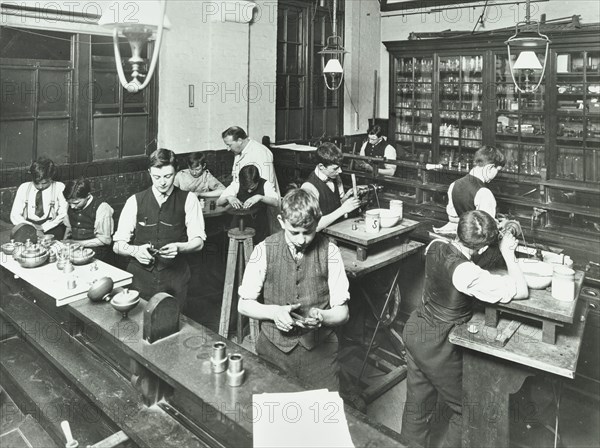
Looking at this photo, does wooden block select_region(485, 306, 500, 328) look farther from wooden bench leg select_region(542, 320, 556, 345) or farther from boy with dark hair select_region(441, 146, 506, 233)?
boy with dark hair select_region(441, 146, 506, 233)

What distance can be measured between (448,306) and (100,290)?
1.83 meters

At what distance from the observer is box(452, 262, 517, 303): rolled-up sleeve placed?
8.87ft

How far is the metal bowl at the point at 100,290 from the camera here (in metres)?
2.53

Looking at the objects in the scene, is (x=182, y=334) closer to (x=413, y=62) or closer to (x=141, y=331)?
(x=141, y=331)

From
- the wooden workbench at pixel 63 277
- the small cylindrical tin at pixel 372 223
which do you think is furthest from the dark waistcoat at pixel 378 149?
the wooden workbench at pixel 63 277

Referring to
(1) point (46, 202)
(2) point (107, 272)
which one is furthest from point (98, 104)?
(2) point (107, 272)

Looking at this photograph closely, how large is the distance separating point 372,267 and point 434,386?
3.21 ft

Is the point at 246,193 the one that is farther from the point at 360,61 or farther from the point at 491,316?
the point at 360,61

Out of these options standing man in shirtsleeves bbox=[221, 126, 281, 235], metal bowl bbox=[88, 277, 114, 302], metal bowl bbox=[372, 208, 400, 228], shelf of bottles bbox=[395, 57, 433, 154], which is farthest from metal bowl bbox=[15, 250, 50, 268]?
shelf of bottles bbox=[395, 57, 433, 154]

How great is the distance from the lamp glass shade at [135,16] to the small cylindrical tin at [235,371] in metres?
1.19

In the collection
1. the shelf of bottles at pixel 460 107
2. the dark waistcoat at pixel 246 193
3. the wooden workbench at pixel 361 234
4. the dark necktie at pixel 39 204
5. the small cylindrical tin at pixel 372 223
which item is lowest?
the wooden workbench at pixel 361 234

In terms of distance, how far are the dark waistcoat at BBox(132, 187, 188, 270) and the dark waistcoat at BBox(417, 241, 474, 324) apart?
1.67m

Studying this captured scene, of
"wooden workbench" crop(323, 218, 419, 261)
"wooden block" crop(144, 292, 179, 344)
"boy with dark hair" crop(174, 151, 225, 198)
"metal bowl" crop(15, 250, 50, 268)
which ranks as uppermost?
"boy with dark hair" crop(174, 151, 225, 198)

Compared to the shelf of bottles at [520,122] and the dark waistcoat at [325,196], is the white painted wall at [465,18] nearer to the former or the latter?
the shelf of bottles at [520,122]
